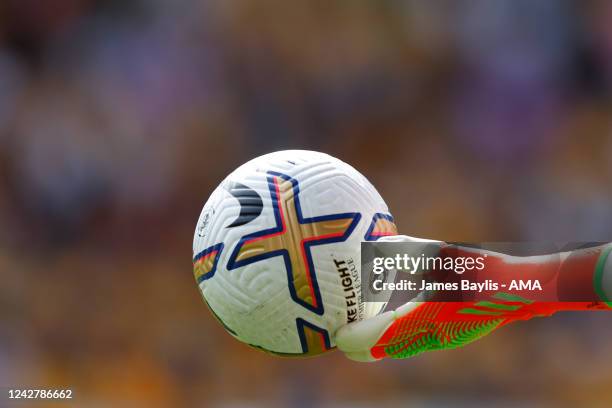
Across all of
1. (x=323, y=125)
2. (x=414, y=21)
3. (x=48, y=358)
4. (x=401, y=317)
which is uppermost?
(x=414, y=21)

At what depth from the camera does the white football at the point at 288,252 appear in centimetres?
256

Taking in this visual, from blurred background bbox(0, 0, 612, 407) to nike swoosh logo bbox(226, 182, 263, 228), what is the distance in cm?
276

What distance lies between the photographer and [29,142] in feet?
19.8

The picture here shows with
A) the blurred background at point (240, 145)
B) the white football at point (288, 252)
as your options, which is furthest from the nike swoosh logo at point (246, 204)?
the blurred background at point (240, 145)

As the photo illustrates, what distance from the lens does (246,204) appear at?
8.70 feet

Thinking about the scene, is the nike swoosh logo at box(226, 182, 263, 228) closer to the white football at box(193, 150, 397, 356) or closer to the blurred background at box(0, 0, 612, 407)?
the white football at box(193, 150, 397, 356)

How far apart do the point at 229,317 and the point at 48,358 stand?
3224mm

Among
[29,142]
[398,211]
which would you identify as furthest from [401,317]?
[29,142]

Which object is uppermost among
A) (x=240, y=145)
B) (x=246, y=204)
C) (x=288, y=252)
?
(x=240, y=145)

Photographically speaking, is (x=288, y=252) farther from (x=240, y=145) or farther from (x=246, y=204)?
(x=240, y=145)

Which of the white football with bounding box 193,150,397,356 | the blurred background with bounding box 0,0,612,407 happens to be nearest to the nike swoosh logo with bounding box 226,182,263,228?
the white football with bounding box 193,150,397,356

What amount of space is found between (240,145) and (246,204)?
10.9 feet

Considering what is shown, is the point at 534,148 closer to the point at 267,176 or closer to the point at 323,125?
the point at 323,125

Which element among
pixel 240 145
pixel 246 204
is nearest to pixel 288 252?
pixel 246 204
